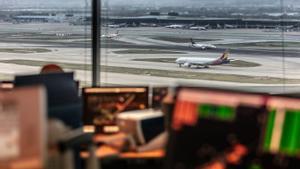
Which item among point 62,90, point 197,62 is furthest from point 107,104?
point 197,62

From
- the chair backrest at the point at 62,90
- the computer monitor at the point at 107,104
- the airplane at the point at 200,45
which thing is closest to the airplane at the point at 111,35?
the airplane at the point at 200,45

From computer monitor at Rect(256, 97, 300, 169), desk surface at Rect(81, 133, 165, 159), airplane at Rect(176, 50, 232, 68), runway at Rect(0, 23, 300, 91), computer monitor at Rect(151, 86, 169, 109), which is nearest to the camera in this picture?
computer monitor at Rect(256, 97, 300, 169)

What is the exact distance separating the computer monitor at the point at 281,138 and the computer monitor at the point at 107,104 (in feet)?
6.95

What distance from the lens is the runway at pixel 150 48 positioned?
20.5 feet

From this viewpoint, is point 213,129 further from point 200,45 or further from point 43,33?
point 43,33

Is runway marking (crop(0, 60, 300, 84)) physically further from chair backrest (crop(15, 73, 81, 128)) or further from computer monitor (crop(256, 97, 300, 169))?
computer monitor (crop(256, 97, 300, 169))

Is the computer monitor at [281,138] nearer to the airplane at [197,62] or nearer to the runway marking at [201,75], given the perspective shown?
the runway marking at [201,75]

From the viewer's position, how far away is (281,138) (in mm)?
1556

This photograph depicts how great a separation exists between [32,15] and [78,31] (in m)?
0.72

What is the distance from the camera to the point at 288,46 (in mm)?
6277

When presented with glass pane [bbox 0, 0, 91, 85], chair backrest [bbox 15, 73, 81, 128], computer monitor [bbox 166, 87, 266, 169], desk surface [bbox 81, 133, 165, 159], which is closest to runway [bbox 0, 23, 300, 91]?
glass pane [bbox 0, 0, 91, 85]

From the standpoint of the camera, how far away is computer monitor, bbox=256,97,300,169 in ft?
5.08

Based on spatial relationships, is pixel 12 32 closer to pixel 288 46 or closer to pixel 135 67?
pixel 135 67

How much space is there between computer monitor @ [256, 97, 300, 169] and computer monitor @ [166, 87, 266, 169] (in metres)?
0.03
